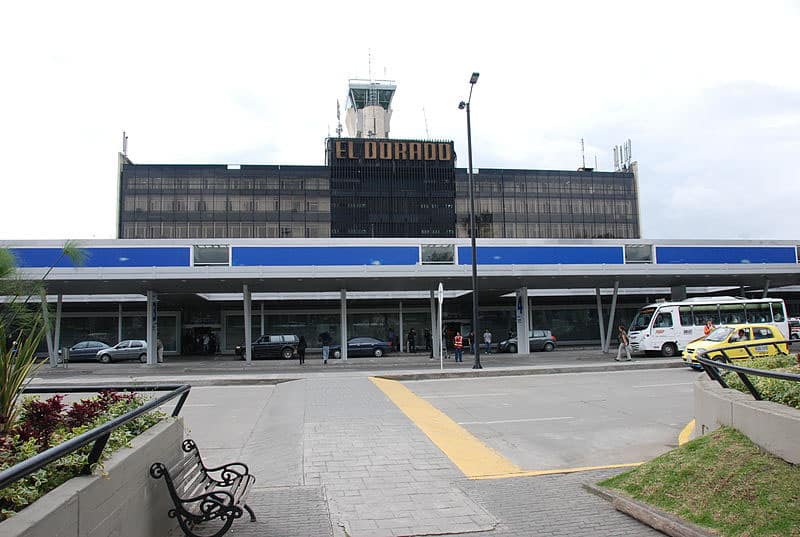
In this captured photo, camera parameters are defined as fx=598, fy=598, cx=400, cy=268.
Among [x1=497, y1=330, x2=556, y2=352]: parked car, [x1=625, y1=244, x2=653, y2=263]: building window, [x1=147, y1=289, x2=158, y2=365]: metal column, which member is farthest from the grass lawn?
[x1=497, y1=330, x2=556, y2=352]: parked car

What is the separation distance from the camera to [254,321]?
4312 centimetres

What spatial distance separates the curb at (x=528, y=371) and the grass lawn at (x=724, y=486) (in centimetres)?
1447

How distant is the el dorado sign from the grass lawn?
3523 inches

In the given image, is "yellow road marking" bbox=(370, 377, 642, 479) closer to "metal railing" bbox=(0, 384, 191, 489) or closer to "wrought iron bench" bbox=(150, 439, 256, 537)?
"wrought iron bench" bbox=(150, 439, 256, 537)

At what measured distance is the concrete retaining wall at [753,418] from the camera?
18.0ft

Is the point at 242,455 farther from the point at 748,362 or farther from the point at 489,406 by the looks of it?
the point at 748,362

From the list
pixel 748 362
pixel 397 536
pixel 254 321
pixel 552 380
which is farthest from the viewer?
pixel 254 321

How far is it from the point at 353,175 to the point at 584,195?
130 ft

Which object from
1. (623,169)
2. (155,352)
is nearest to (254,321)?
(155,352)

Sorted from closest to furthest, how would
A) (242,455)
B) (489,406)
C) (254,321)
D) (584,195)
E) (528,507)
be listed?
(528,507) < (242,455) < (489,406) < (254,321) < (584,195)

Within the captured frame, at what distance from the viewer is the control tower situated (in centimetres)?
9712

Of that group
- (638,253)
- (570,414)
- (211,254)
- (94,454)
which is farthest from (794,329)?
(94,454)

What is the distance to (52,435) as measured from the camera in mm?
4219

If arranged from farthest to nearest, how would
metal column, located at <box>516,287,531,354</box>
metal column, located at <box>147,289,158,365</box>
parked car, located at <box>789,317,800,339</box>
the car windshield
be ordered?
parked car, located at <box>789,317,800,339</box>
metal column, located at <box>516,287,531,354</box>
metal column, located at <box>147,289,158,365</box>
the car windshield
